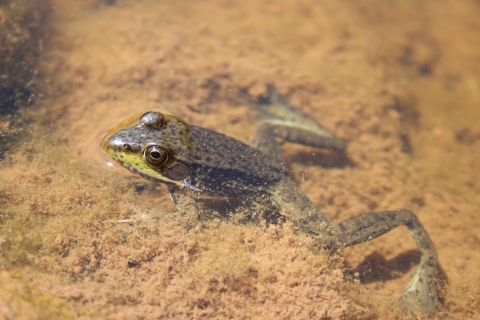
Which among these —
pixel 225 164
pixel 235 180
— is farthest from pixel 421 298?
pixel 225 164

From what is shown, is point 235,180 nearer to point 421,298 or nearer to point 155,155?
point 155,155

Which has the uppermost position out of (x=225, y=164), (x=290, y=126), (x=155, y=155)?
(x=155, y=155)

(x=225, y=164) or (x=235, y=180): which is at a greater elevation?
(x=225, y=164)

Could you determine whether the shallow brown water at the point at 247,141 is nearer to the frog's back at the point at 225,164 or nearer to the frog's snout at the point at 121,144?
the frog's snout at the point at 121,144

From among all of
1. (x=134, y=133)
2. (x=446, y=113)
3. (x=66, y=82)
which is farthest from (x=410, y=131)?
(x=66, y=82)

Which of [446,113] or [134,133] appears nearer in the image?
[134,133]

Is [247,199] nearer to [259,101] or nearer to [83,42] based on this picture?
[259,101]
